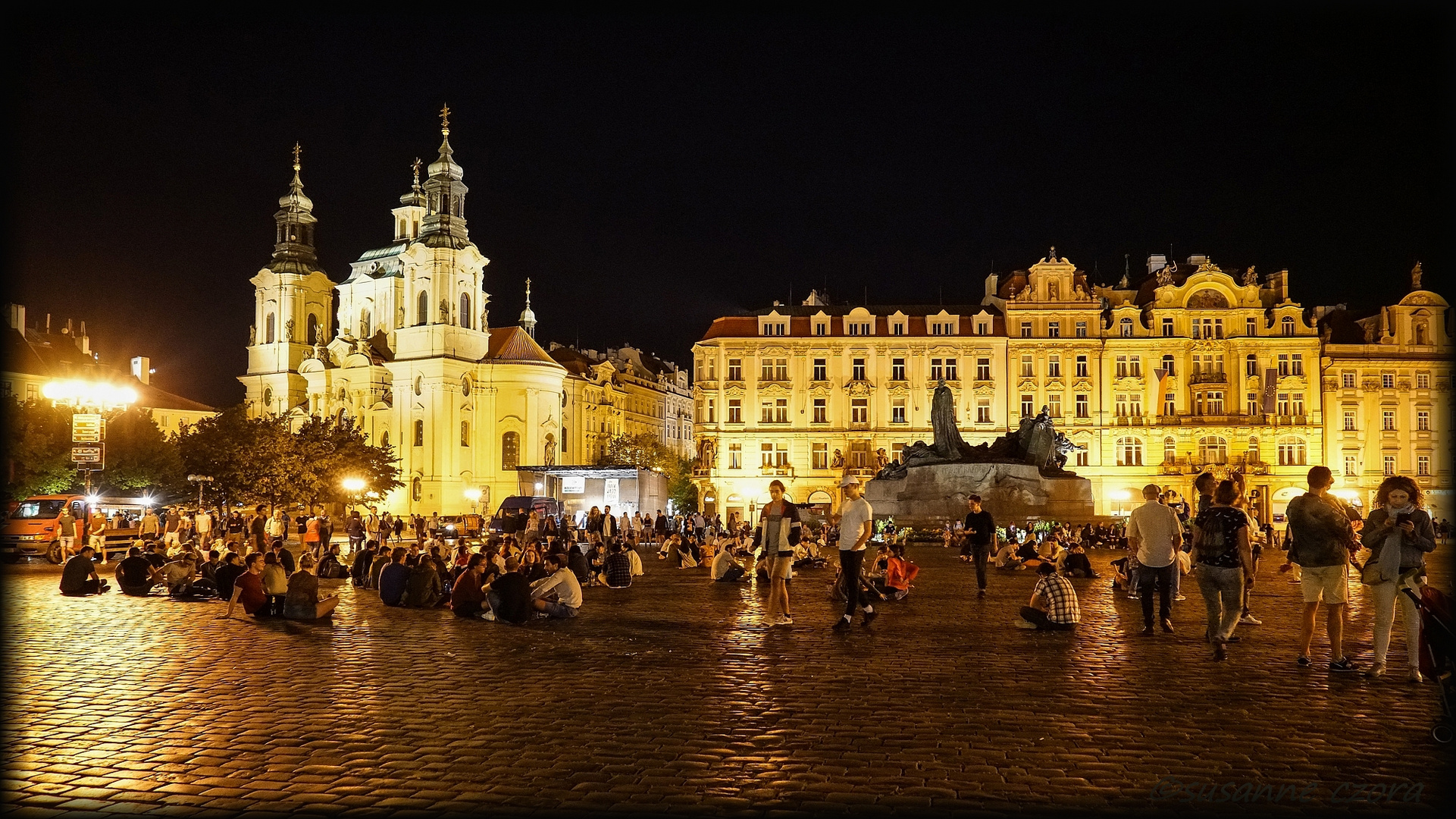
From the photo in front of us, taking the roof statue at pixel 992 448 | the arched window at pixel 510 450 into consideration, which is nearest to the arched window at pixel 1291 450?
the roof statue at pixel 992 448

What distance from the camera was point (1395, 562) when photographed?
10.0 metres

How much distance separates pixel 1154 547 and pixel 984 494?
21209 millimetres

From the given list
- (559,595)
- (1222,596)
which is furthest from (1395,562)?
(559,595)

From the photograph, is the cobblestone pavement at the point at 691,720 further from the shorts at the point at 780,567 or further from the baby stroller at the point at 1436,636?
the shorts at the point at 780,567

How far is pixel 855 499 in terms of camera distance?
44.2 ft

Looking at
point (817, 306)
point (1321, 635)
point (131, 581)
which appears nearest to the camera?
point (1321, 635)

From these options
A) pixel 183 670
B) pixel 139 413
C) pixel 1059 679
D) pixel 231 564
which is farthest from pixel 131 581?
pixel 139 413

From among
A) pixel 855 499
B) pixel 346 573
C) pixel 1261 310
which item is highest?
pixel 1261 310

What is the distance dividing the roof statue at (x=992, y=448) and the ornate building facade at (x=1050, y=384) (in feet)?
109

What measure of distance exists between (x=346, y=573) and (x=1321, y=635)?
18.5 m

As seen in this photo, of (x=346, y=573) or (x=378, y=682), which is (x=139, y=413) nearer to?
(x=346, y=573)

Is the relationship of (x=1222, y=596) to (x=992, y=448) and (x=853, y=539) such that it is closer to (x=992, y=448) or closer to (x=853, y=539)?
(x=853, y=539)

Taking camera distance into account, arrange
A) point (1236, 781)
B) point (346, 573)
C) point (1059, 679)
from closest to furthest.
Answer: point (1236, 781), point (1059, 679), point (346, 573)

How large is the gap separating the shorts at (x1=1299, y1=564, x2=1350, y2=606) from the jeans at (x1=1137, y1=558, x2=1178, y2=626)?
7.55 feet
